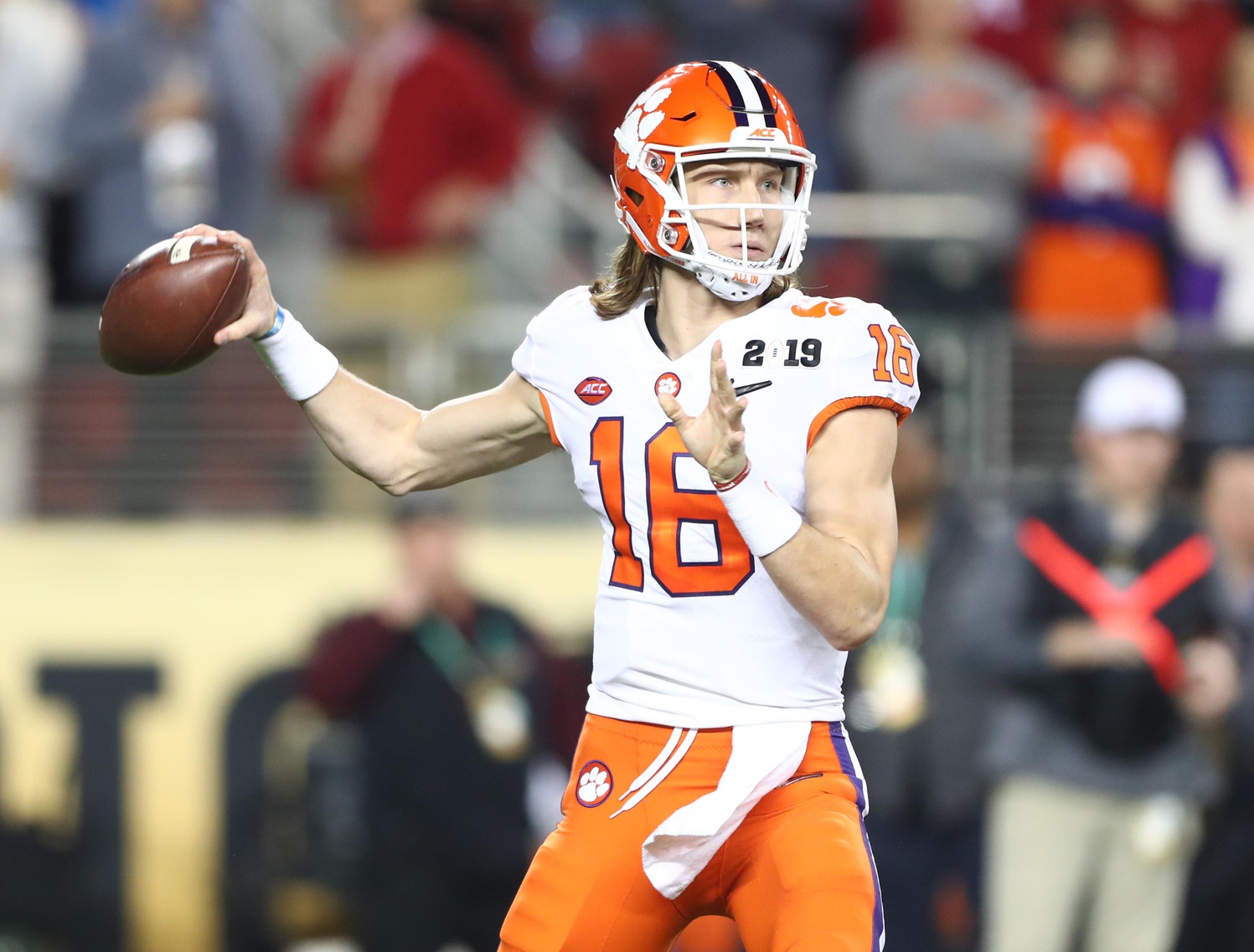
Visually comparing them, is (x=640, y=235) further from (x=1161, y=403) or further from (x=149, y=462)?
(x=149, y=462)

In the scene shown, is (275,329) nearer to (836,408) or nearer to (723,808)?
(836,408)

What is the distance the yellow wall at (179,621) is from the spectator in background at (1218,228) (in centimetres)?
271

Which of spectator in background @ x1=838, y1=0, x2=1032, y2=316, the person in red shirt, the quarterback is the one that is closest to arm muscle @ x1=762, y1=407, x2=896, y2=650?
the quarterback

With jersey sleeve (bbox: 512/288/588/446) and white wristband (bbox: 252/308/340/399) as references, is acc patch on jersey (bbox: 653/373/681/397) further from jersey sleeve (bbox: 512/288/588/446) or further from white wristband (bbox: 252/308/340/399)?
white wristband (bbox: 252/308/340/399)

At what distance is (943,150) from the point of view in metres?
8.20

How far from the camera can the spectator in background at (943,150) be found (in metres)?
8.11

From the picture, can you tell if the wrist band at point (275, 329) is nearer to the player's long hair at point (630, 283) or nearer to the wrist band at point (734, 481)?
the player's long hair at point (630, 283)

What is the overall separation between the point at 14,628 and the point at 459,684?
191 cm

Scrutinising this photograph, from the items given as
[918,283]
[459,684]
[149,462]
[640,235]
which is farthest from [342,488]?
[640,235]

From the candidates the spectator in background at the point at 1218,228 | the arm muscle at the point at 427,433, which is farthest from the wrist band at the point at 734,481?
the spectator in background at the point at 1218,228

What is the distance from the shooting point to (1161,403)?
20.7 ft

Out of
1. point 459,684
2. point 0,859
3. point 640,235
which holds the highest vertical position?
point 640,235

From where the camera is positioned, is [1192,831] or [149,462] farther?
[149,462]

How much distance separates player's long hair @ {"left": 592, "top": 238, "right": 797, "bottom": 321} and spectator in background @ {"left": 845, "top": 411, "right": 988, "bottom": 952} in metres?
2.75
